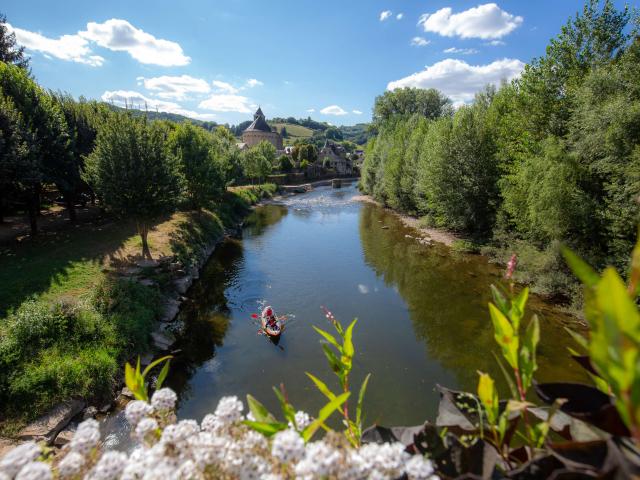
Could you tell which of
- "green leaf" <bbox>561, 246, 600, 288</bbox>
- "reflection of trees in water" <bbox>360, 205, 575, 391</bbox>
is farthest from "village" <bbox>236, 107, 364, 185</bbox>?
"green leaf" <bbox>561, 246, 600, 288</bbox>

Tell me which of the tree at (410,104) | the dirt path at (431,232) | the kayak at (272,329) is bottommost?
the kayak at (272,329)

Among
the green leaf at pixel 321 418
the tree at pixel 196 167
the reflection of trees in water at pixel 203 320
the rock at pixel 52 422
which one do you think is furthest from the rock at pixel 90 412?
the tree at pixel 196 167

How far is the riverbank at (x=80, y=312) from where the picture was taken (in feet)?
30.3

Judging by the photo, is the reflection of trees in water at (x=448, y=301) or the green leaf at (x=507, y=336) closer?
the green leaf at (x=507, y=336)

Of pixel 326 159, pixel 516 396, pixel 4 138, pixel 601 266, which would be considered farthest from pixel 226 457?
pixel 326 159

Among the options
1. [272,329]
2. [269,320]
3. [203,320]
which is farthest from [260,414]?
[203,320]

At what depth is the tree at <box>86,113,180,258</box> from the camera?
16297 mm

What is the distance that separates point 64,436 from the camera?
8.51 metres

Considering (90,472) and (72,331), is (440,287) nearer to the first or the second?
(72,331)

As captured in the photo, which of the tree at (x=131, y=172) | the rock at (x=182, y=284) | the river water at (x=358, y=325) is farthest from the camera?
the rock at (x=182, y=284)

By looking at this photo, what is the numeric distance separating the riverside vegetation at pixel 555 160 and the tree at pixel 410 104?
125 feet

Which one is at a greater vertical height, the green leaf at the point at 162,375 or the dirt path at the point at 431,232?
the green leaf at the point at 162,375

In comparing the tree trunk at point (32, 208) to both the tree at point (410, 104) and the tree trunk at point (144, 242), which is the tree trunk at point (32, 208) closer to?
the tree trunk at point (144, 242)

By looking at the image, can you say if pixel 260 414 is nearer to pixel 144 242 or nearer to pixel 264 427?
pixel 264 427
